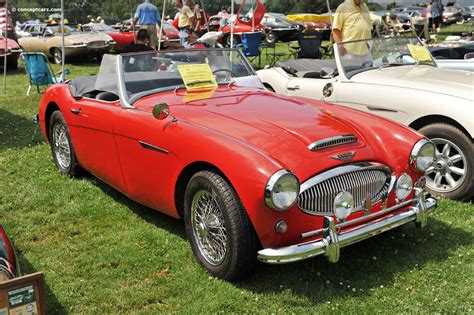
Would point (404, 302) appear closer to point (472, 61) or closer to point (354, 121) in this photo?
point (354, 121)

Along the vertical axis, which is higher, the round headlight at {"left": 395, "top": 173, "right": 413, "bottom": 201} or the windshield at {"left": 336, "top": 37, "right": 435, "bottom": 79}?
the windshield at {"left": 336, "top": 37, "right": 435, "bottom": 79}

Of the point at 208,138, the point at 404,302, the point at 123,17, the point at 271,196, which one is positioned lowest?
the point at 404,302

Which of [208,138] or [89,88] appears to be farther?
[89,88]

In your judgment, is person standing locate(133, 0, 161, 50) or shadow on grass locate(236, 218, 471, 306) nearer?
shadow on grass locate(236, 218, 471, 306)

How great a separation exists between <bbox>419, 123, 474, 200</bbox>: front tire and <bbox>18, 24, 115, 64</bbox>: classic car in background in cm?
1310

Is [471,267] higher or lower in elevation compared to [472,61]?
lower

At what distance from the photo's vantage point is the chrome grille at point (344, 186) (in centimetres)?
293

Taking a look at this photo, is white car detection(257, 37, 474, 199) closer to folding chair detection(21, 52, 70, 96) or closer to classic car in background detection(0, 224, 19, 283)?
classic car in background detection(0, 224, 19, 283)

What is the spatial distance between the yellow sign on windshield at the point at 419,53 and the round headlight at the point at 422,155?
8.73ft

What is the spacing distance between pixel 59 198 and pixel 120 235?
3.64 feet

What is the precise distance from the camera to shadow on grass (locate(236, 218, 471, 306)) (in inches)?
123

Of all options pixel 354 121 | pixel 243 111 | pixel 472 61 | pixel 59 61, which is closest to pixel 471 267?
pixel 354 121

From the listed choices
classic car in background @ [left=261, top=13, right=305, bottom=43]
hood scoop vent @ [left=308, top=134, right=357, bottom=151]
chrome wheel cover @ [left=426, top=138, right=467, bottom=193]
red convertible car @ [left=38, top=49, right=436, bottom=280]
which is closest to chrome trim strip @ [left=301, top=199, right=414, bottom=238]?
red convertible car @ [left=38, top=49, right=436, bottom=280]

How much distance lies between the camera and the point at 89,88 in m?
4.95
